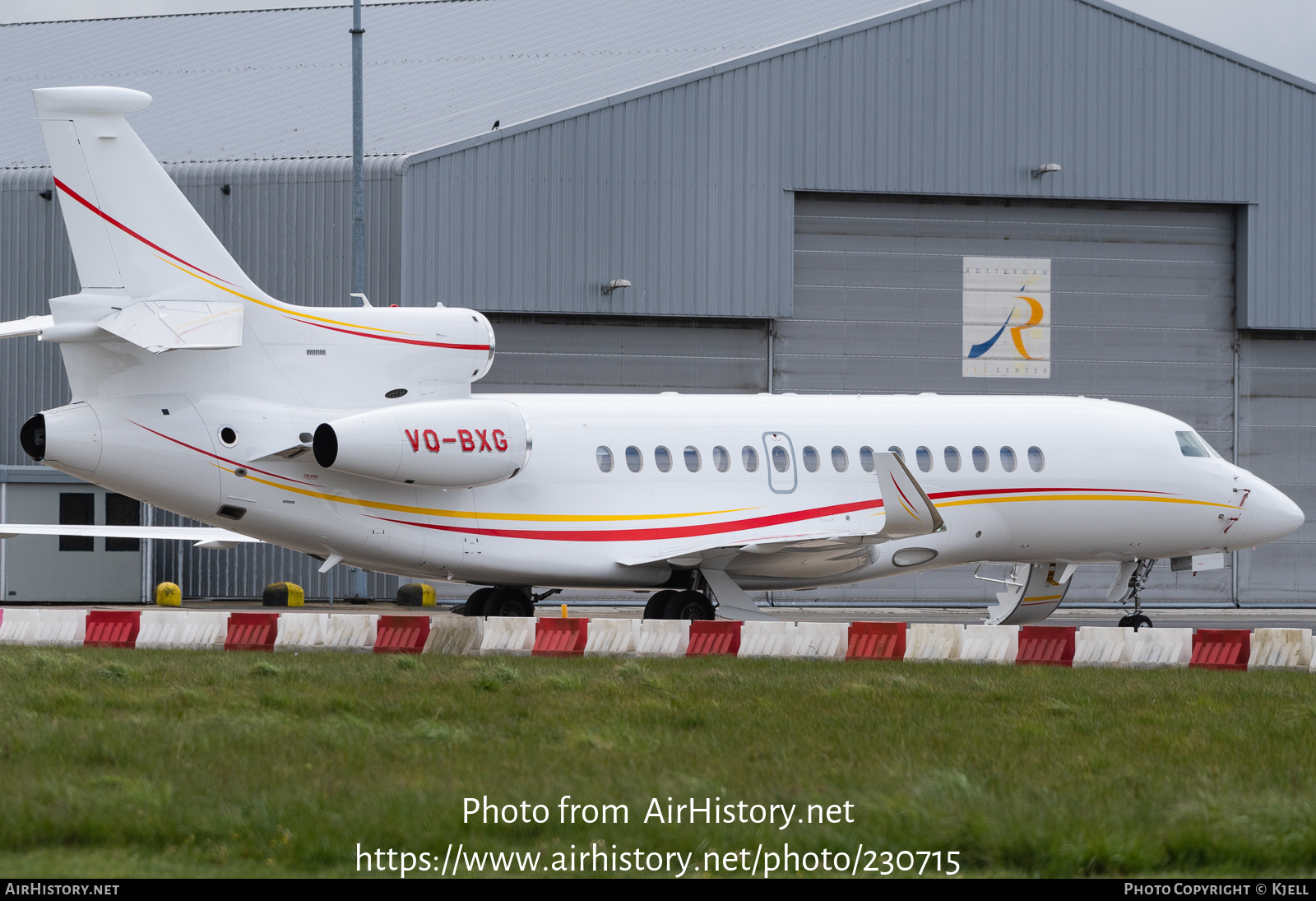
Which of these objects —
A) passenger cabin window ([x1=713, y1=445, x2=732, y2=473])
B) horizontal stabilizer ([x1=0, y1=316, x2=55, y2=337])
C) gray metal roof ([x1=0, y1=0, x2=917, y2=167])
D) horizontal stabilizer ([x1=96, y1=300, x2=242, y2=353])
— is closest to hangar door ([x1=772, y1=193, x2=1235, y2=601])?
gray metal roof ([x1=0, y1=0, x2=917, y2=167])

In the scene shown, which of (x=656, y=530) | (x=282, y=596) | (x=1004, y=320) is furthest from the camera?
(x=1004, y=320)

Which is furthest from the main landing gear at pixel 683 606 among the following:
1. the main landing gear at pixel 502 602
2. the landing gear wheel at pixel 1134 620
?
the landing gear wheel at pixel 1134 620

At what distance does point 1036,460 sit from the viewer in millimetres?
20875

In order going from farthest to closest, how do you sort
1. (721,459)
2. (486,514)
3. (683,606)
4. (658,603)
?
1. (721,459)
2. (658,603)
3. (683,606)
4. (486,514)

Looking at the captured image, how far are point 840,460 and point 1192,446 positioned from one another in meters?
5.75

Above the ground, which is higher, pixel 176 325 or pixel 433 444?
pixel 176 325

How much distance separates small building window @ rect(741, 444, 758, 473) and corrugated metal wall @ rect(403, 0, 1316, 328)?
34.0 ft

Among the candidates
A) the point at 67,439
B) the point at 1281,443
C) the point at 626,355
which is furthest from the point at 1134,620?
the point at 67,439

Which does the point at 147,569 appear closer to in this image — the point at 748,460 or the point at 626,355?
the point at 626,355

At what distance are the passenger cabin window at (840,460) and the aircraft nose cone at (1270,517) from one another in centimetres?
653

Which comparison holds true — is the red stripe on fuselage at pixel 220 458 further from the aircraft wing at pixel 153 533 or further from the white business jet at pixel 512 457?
the aircraft wing at pixel 153 533

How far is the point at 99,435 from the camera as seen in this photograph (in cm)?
1588
